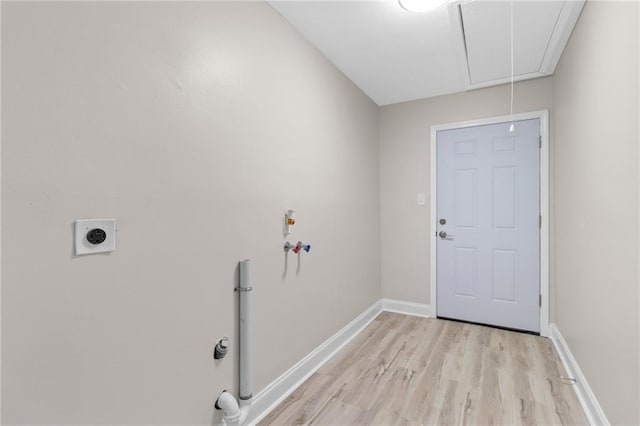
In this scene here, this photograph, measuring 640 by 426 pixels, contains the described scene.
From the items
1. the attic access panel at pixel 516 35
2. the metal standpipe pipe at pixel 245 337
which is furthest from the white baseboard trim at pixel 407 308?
the attic access panel at pixel 516 35

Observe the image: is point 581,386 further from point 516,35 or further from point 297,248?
point 516,35

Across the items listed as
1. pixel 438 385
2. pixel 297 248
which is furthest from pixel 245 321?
pixel 438 385

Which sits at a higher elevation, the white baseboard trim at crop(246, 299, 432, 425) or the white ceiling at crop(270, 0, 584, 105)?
the white ceiling at crop(270, 0, 584, 105)

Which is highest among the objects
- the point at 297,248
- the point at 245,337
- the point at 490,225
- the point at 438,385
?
the point at 490,225

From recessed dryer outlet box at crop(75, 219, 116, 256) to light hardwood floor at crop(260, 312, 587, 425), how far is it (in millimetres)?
1336

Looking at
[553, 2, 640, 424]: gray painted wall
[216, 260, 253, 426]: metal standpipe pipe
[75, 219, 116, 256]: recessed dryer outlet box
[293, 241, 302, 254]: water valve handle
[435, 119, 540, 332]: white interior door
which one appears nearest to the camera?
[75, 219, 116, 256]: recessed dryer outlet box

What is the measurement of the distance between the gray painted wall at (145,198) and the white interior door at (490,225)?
6.06ft

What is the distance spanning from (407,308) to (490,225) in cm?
125

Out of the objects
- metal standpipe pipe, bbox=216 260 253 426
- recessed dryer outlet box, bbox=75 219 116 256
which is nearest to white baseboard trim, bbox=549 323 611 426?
metal standpipe pipe, bbox=216 260 253 426

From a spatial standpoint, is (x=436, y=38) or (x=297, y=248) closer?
(x=297, y=248)

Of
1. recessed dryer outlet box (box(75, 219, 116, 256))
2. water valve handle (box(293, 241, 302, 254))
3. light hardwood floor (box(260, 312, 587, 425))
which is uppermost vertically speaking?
recessed dryer outlet box (box(75, 219, 116, 256))

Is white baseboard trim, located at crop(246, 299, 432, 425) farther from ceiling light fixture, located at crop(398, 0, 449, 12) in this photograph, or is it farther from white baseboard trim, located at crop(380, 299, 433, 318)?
ceiling light fixture, located at crop(398, 0, 449, 12)

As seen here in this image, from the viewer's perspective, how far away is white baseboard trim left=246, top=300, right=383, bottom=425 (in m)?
1.74

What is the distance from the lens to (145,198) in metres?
1.19
